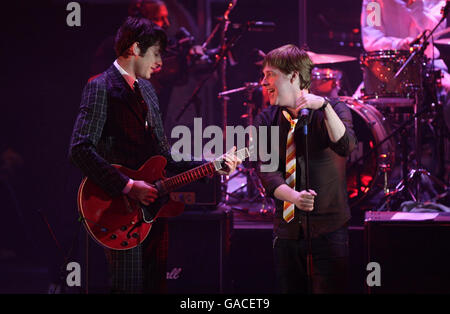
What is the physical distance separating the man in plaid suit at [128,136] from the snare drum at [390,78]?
3094 millimetres

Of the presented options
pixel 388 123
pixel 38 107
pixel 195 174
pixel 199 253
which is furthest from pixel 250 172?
pixel 195 174

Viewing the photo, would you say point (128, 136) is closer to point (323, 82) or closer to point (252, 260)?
point (252, 260)

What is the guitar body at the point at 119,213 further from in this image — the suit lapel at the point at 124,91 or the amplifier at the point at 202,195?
the amplifier at the point at 202,195

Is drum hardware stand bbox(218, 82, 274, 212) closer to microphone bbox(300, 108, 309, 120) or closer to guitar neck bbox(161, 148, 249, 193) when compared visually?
guitar neck bbox(161, 148, 249, 193)

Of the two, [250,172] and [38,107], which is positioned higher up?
[38,107]

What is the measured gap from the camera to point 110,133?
139 inches

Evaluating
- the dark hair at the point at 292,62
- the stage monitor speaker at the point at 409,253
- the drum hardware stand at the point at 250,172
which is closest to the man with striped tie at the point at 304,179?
the dark hair at the point at 292,62

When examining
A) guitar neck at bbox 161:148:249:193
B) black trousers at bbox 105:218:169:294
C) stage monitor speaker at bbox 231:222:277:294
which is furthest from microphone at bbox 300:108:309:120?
stage monitor speaker at bbox 231:222:277:294

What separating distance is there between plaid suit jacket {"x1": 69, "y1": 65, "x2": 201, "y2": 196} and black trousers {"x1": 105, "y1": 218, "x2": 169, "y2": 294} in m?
0.35

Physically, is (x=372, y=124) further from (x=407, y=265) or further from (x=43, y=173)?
(x=43, y=173)

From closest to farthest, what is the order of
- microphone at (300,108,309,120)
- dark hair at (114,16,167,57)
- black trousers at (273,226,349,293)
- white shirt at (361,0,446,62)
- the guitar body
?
1. microphone at (300,108,309,120)
2. black trousers at (273,226,349,293)
3. the guitar body
4. dark hair at (114,16,167,57)
5. white shirt at (361,0,446,62)

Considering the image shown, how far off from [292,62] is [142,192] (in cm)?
118

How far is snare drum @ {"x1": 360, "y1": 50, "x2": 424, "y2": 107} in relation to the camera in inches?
238
